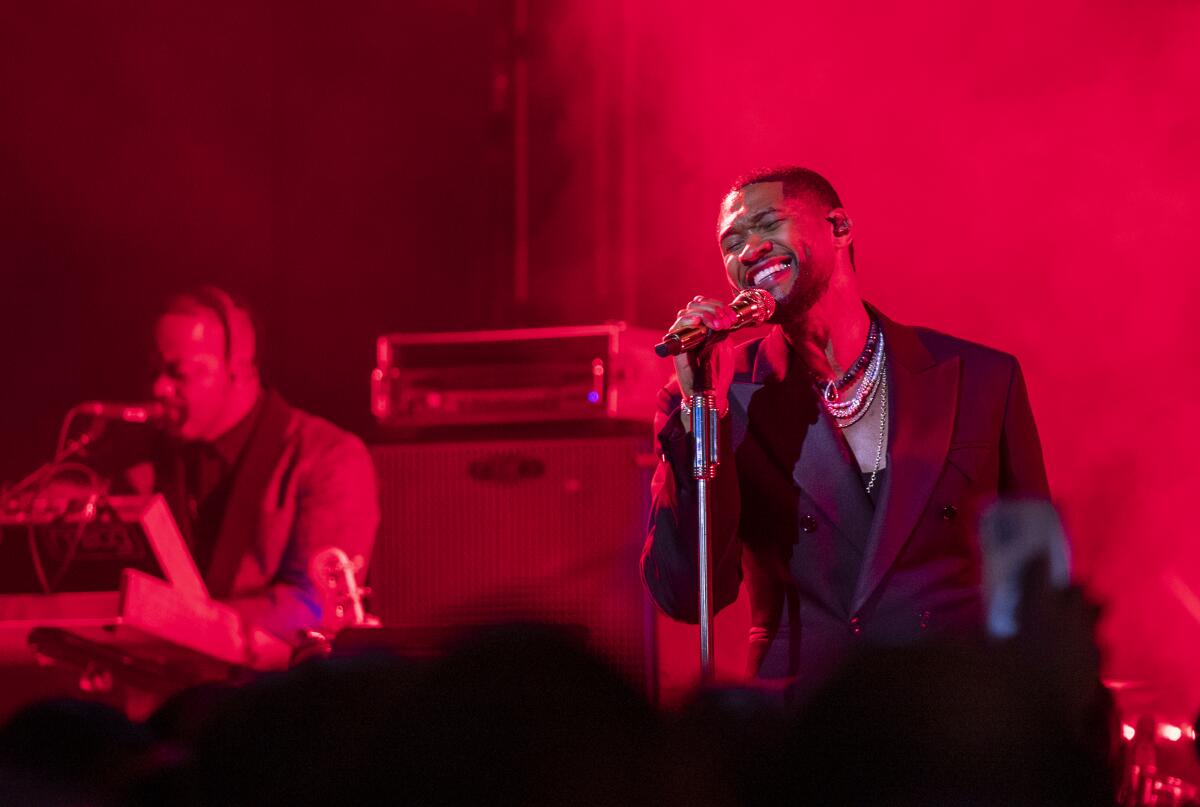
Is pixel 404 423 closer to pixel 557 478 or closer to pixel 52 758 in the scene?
pixel 557 478

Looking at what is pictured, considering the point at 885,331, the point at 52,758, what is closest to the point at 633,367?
the point at 885,331

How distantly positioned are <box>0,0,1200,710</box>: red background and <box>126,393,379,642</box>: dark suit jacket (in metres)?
1.00

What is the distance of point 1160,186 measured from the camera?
4.66m

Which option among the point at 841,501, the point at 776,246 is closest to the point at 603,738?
the point at 841,501

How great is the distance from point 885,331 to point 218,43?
11.3 feet

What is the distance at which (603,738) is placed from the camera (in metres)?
1.04

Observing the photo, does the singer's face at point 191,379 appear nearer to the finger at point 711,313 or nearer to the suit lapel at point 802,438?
the suit lapel at point 802,438

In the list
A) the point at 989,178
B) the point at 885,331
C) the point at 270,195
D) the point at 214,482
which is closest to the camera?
the point at 885,331

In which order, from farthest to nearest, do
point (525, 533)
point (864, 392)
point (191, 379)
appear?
point (191, 379), point (525, 533), point (864, 392)

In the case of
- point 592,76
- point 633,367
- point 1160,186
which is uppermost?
point 592,76

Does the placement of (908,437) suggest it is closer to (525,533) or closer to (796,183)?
(796,183)

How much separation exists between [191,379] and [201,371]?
0.04m

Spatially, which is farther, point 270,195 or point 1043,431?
point 270,195

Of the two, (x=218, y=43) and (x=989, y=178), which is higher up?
(x=218, y=43)
